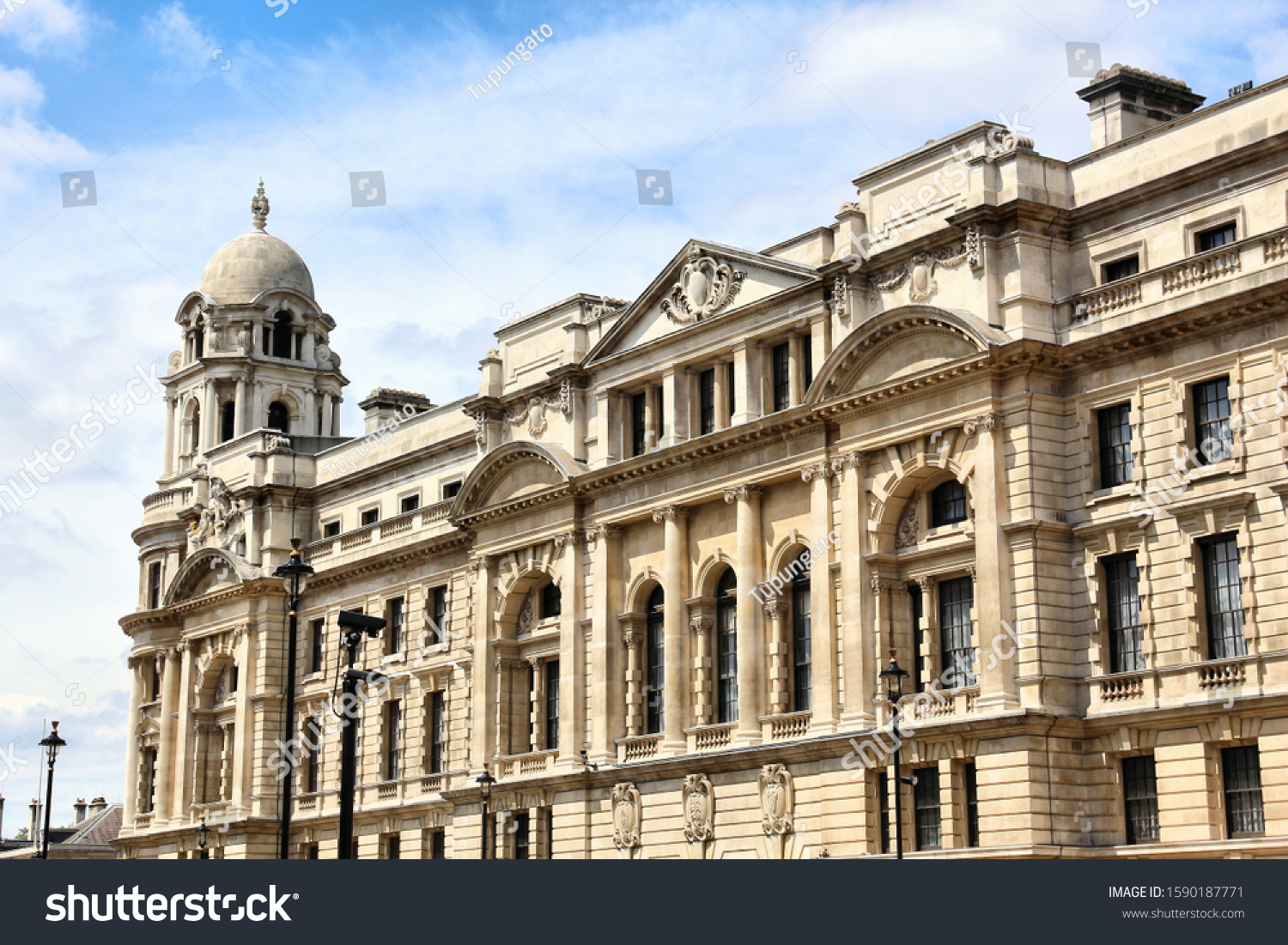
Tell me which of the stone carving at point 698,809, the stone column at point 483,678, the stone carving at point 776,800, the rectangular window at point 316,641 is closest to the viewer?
the stone carving at point 776,800

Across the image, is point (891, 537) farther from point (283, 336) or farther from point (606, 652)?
point (283, 336)

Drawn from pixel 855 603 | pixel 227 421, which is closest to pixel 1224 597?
pixel 855 603

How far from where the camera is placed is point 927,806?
4506 centimetres

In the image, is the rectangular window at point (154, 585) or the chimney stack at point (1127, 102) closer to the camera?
the chimney stack at point (1127, 102)

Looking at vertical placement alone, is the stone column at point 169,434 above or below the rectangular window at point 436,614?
above

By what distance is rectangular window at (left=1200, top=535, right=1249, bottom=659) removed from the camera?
132 feet

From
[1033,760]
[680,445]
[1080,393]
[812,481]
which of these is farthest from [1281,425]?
[680,445]

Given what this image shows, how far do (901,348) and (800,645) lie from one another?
8.37 m

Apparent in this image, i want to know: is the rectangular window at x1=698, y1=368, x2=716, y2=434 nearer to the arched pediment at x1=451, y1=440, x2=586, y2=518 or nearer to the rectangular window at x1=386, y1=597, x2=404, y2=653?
the arched pediment at x1=451, y1=440, x2=586, y2=518

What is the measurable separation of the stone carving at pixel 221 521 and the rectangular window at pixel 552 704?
66.2 ft

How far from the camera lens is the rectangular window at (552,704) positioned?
5838cm

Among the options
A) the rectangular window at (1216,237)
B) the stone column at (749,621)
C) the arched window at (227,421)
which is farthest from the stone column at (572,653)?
the arched window at (227,421)

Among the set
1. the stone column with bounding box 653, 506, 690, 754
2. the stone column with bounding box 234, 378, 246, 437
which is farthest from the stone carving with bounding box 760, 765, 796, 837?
the stone column with bounding box 234, 378, 246, 437

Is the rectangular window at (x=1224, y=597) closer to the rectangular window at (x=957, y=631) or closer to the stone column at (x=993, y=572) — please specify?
the stone column at (x=993, y=572)
